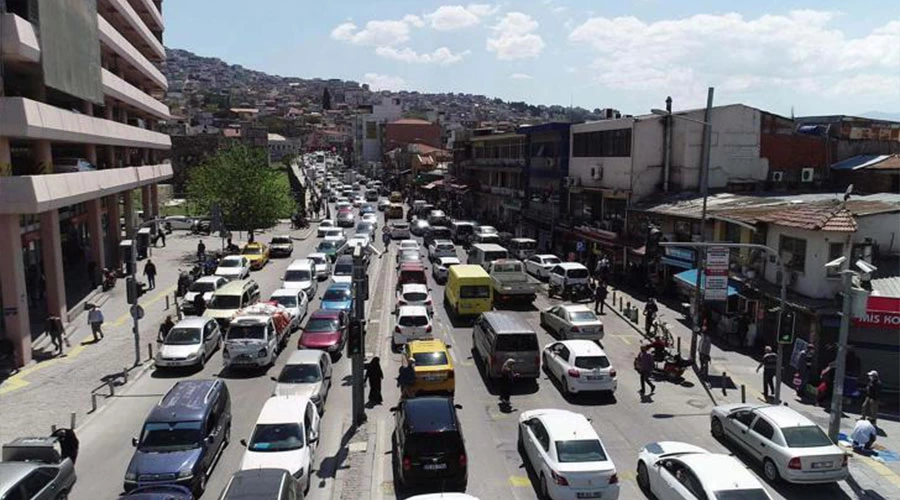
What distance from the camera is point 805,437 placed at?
1568 centimetres

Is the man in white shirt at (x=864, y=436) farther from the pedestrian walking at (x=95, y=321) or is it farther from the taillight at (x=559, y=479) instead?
the pedestrian walking at (x=95, y=321)

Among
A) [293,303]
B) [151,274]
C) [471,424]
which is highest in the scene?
[293,303]

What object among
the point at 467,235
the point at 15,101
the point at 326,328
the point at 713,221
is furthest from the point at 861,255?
the point at 467,235

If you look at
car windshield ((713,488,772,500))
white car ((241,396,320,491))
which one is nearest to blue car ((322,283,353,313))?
white car ((241,396,320,491))

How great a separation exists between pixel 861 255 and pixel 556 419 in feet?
54.8

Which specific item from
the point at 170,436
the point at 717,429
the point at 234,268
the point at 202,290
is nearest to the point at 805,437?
the point at 717,429

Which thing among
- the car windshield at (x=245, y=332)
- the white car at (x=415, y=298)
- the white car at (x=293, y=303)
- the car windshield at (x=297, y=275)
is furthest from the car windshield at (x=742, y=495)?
the car windshield at (x=297, y=275)

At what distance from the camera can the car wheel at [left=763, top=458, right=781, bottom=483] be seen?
51.9 ft

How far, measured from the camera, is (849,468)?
55.0 feet

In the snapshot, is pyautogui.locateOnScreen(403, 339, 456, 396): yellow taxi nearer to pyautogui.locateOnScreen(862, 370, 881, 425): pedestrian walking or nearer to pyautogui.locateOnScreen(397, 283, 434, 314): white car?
pyautogui.locateOnScreen(397, 283, 434, 314): white car

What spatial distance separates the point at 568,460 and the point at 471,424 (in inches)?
208

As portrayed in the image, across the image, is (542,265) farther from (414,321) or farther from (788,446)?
(788,446)

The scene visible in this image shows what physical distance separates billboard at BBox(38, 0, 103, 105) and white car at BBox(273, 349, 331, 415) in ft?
53.2

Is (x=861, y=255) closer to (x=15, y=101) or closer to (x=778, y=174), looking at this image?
(x=778, y=174)
